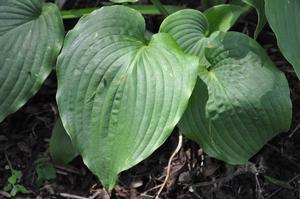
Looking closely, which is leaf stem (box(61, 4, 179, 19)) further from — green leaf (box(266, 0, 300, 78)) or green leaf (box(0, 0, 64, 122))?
A: green leaf (box(266, 0, 300, 78))

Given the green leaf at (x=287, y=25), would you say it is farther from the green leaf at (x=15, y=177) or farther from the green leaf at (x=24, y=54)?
the green leaf at (x=15, y=177)

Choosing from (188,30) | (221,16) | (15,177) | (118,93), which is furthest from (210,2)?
(15,177)

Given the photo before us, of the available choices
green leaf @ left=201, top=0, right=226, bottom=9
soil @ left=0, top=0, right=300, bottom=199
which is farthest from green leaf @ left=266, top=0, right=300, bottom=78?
green leaf @ left=201, top=0, right=226, bottom=9

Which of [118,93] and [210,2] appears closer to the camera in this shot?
[118,93]

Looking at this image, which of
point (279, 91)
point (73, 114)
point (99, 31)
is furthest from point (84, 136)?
point (279, 91)

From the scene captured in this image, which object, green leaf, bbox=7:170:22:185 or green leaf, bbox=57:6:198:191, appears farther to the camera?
green leaf, bbox=7:170:22:185

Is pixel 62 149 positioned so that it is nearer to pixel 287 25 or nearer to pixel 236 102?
pixel 236 102
